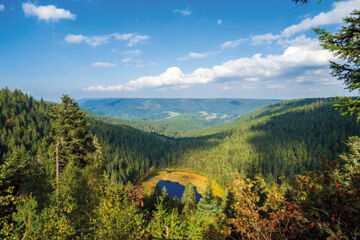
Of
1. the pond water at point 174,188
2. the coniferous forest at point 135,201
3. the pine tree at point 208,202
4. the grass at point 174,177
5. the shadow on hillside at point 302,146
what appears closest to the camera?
the coniferous forest at point 135,201

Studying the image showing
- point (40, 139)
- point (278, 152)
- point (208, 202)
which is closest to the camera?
point (208, 202)

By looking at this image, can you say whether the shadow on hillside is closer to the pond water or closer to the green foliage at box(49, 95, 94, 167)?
the pond water

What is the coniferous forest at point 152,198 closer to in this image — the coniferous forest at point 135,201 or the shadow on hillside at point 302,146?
the coniferous forest at point 135,201

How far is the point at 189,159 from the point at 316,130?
153529 mm

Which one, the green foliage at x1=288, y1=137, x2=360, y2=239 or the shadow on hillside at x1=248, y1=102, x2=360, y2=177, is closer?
the green foliage at x1=288, y1=137, x2=360, y2=239

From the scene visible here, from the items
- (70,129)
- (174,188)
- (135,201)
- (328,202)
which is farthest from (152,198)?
(174,188)

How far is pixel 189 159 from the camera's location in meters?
171

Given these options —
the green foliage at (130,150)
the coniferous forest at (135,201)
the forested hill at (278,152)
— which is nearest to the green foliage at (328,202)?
the coniferous forest at (135,201)

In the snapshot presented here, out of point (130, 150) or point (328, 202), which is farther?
point (130, 150)

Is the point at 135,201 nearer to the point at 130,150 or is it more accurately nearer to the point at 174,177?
the point at 174,177

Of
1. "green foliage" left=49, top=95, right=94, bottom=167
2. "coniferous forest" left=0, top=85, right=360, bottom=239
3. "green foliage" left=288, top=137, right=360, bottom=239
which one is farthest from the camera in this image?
"green foliage" left=49, top=95, right=94, bottom=167

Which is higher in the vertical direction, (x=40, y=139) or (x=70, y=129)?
(x=70, y=129)

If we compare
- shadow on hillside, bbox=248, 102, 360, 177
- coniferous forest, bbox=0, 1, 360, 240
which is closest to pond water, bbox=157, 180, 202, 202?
coniferous forest, bbox=0, 1, 360, 240

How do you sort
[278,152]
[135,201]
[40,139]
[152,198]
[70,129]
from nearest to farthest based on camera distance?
1. [135,201]
2. [70,129]
3. [152,198]
4. [40,139]
5. [278,152]
